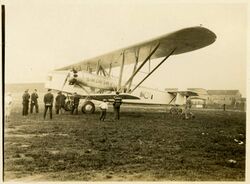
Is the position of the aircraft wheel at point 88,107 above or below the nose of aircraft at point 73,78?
below

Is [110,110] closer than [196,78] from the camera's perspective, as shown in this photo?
No

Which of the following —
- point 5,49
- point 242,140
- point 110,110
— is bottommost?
point 242,140

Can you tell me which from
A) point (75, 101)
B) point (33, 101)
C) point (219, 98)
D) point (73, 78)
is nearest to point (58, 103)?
point (33, 101)

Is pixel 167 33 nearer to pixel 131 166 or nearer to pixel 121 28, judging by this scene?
pixel 121 28

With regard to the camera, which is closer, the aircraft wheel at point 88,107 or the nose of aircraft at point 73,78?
the aircraft wheel at point 88,107

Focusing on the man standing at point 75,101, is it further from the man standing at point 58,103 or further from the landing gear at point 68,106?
the man standing at point 58,103

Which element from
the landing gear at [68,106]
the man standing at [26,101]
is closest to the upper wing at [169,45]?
the landing gear at [68,106]

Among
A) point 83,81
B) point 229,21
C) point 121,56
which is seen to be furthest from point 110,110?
point 229,21
